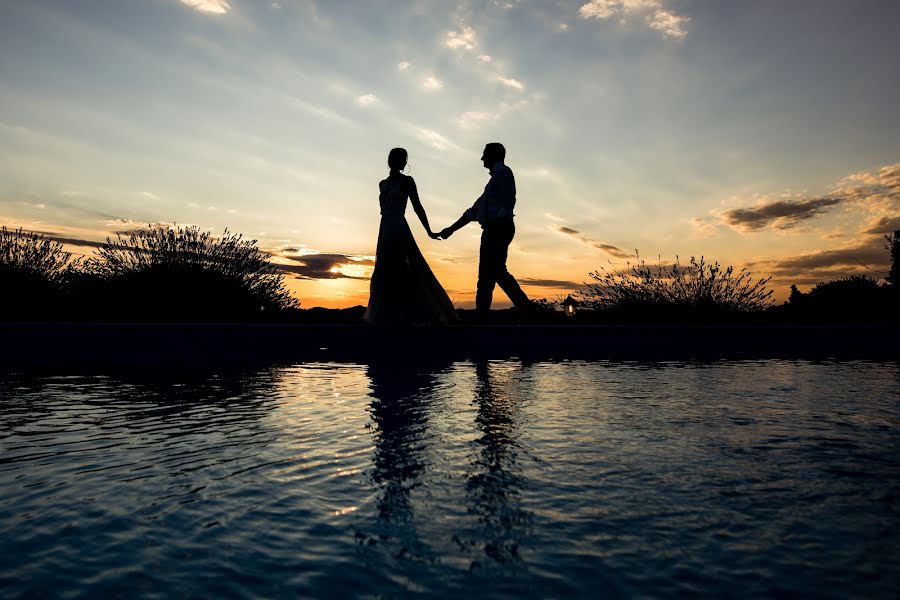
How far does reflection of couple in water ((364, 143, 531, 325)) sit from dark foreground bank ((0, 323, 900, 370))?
3.93ft

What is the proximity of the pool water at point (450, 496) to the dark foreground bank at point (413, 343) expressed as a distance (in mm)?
3262

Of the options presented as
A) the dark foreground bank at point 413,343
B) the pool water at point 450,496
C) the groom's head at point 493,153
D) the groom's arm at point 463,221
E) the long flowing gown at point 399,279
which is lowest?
the pool water at point 450,496

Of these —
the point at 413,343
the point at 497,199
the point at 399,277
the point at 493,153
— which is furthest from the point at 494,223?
the point at 413,343

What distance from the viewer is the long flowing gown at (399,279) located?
33.6 feet

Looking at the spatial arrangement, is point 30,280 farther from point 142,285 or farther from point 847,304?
point 847,304

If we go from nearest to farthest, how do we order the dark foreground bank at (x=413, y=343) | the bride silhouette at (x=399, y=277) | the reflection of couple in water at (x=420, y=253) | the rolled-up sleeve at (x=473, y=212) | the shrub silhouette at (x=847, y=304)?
1. the dark foreground bank at (x=413, y=343)
2. the reflection of couple in water at (x=420, y=253)
3. the rolled-up sleeve at (x=473, y=212)
4. the bride silhouette at (x=399, y=277)
5. the shrub silhouette at (x=847, y=304)

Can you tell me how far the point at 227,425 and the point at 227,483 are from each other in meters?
1.14

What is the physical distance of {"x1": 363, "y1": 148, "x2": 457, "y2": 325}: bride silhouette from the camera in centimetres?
1021

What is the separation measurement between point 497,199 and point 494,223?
1.24 feet

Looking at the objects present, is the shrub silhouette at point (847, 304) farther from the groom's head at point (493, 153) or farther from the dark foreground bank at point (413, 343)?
the groom's head at point (493, 153)

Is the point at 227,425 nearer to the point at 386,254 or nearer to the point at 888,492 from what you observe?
the point at 888,492

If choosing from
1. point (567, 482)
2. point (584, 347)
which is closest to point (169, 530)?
point (567, 482)

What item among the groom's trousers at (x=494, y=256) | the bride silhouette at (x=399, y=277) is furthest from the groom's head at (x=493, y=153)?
the bride silhouette at (x=399, y=277)

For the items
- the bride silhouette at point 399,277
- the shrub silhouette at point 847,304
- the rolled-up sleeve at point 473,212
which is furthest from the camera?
the shrub silhouette at point 847,304
